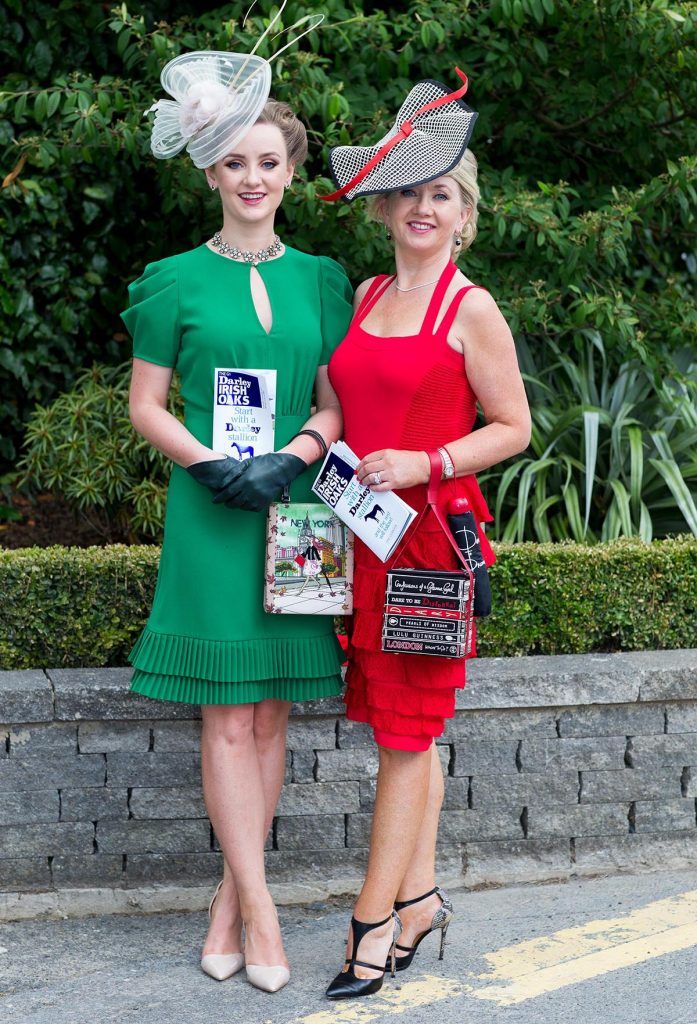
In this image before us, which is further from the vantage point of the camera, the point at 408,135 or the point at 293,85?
the point at 293,85

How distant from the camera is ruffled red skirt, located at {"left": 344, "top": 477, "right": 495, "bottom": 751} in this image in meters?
3.09

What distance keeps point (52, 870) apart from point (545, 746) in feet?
4.89

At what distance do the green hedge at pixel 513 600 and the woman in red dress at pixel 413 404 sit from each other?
2.88 ft

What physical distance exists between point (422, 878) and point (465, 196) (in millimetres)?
1749

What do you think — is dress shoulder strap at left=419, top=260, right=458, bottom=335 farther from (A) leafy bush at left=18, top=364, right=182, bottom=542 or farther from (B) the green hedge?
(A) leafy bush at left=18, top=364, right=182, bottom=542

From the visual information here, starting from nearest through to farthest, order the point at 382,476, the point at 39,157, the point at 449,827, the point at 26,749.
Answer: the point at 382,476
the point at 26,749
the point at 449,827
the point at 39,157

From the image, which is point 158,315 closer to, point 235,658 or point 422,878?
point 235,658

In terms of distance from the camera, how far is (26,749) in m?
3.61

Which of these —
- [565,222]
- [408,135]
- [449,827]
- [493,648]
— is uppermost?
[565,222]

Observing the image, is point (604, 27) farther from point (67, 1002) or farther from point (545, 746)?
point (67, 1002)

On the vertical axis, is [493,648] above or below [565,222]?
below

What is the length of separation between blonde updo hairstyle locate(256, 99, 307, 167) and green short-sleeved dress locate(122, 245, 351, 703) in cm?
26

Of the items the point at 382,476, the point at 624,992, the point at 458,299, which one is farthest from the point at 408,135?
the point at 624,992

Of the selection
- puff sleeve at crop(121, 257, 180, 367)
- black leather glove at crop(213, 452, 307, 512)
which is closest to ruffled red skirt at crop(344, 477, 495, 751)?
black leather glove at crop(213, 452, 307, 512)
